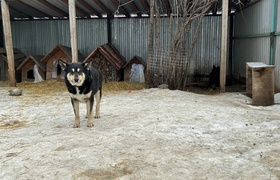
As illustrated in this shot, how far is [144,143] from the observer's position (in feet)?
11.2

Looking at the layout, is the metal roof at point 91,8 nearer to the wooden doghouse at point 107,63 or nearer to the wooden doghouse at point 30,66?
the wooden doghouse at point 107,63

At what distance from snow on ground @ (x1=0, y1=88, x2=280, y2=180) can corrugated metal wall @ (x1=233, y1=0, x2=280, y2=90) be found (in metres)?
2.33

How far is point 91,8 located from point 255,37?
5954 millimetres

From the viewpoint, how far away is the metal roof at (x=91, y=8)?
31.6ft

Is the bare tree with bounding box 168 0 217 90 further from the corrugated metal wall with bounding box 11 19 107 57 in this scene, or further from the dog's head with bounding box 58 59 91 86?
the corrugated metal wall with bounding box 11 19 107 57

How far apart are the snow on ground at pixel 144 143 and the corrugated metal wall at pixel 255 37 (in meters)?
2.33

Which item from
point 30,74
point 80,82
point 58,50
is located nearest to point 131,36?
point 58,50

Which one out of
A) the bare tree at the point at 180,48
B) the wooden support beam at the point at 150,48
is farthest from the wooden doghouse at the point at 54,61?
the bare tree at the point at 180,48

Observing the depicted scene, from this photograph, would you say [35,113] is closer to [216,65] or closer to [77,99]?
[77,99]

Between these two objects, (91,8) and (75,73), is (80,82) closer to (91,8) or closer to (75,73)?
(75,73)

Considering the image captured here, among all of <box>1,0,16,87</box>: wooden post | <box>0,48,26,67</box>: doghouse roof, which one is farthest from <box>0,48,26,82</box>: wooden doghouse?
<box>1,0,16,87</box>: wooden post

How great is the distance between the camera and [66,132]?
13.2ft

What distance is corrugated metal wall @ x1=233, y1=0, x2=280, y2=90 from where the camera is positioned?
7446 mm

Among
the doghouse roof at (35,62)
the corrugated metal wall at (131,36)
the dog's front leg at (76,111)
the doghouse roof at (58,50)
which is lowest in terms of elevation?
the dog's front leg at (76,111)
